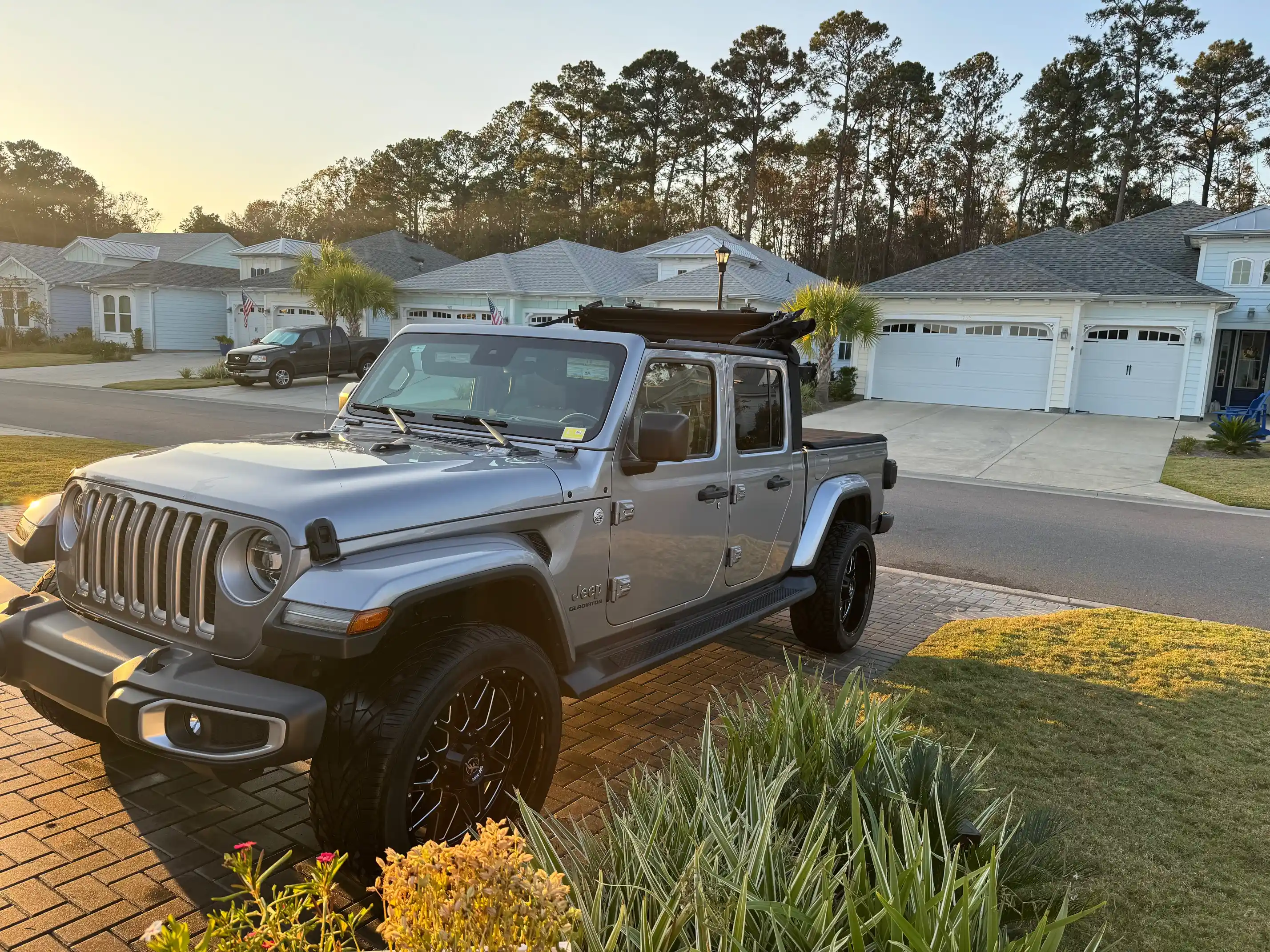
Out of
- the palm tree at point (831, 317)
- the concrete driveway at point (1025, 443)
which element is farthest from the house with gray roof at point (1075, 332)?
the palm tree at point (831, 317)

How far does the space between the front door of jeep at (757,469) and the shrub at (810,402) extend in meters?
19.9

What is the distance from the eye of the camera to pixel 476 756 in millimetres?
3266

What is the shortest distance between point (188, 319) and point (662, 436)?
146ft

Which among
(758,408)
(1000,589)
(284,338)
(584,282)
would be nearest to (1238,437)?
(1000,589)

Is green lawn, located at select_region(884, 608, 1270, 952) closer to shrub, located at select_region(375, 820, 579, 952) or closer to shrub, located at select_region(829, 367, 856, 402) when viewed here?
shrub, located at select_region(375, 820, 579, 952)

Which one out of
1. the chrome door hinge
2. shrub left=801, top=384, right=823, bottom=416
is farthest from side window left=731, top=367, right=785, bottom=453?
shrub left=801, top=384, right=823, bottom=416

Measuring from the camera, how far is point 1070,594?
8.42 meters

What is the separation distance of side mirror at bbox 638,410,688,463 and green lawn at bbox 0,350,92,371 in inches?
1440

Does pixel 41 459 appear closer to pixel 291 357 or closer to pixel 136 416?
pixel 136 416

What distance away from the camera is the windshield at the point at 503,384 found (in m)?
4.18

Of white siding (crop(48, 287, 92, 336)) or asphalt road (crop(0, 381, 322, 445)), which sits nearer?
asphalt road (crop(0, 381, 322, 445))

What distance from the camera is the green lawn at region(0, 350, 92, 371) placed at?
34.3 metres

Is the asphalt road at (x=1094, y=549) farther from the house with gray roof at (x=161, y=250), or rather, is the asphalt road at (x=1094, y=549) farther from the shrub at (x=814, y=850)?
the house with gray roof at (x=161, y=250)

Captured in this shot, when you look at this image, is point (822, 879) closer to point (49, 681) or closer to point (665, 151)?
point (49, 681)
